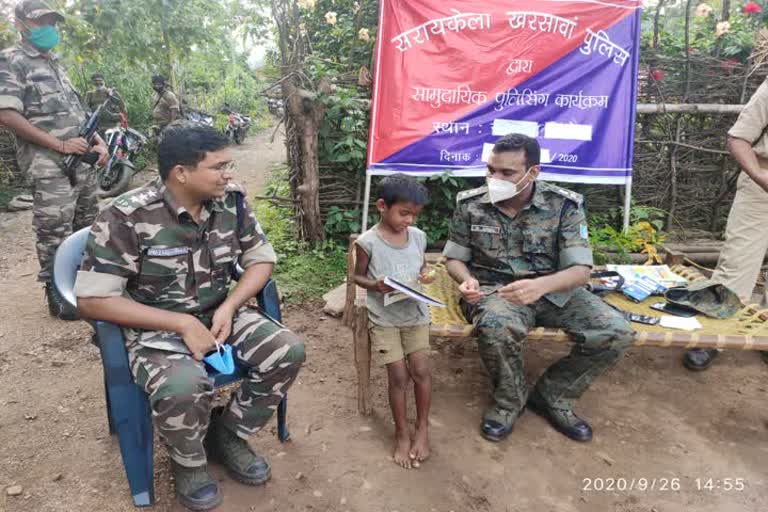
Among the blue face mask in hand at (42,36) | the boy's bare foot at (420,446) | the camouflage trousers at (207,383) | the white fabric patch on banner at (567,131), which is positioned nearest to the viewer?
the camouflage trousers at (207,383)

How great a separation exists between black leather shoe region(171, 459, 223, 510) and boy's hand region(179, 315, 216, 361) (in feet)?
1.53

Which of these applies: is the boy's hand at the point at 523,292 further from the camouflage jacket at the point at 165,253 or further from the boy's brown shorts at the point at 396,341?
the camouflage jacket at the point at 165,253

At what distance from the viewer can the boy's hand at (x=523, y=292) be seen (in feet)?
8.09

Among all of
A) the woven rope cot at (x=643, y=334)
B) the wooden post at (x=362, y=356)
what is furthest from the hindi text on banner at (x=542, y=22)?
the wooden post at (x=362, y=356)

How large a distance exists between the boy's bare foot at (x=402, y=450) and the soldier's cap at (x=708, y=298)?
1.76 meters

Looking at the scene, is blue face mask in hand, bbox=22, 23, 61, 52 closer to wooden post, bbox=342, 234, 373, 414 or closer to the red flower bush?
wooden post, bbox=342, 234, 373, 414

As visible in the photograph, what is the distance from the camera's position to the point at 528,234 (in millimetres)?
2711

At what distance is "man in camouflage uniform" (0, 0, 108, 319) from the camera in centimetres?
327

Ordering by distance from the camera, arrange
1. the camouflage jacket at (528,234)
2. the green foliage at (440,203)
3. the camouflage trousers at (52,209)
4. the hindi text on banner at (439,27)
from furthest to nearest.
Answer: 1. the green foliage at (440,203)
2. the hindi text on banner at (439,27)
3. the camouflage trousers at (52,209)
4. the camouflage jacket at (528,234)

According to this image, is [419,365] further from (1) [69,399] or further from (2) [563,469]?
(1) [69,399]

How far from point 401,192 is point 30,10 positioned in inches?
111

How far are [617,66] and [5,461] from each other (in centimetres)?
460

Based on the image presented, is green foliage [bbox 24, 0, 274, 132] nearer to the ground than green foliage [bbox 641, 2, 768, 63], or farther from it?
farther from it

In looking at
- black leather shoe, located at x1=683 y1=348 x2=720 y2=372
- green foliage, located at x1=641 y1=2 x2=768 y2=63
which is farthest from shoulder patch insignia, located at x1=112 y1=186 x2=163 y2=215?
green foliage, located at x1=641 y1=2 x2=768 y2=63
